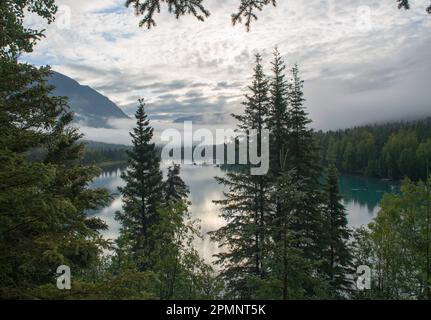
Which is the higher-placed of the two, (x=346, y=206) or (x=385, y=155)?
(x=385, y=155)

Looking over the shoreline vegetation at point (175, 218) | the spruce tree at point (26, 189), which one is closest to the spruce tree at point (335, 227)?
the shoreline vegetation at point (175, 218)

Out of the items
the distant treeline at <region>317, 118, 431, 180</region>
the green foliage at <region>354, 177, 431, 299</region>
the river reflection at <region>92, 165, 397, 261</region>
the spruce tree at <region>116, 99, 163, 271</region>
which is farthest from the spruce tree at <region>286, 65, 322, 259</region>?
the distant treeline at <region>317, 118, 431, 180</region>

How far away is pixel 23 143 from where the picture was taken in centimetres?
730

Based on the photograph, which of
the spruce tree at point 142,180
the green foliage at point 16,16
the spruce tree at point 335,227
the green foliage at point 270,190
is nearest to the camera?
the green foliage at point 16,16

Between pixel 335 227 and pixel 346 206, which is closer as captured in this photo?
pixel 335 227

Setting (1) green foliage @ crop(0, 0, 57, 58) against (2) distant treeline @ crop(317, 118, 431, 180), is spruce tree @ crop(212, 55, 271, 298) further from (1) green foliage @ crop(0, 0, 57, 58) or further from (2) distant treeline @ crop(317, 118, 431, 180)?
(2) distant treeline @ crop(317, 118, 431, 180)

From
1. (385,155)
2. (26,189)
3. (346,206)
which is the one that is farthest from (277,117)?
(385,155)

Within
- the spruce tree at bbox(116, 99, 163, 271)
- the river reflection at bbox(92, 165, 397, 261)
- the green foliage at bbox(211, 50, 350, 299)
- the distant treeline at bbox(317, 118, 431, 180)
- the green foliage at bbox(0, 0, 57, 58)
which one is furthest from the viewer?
the distant treeline at bbox(317, 118, 431, 180)

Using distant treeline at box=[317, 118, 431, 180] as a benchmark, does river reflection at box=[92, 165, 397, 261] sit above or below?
below

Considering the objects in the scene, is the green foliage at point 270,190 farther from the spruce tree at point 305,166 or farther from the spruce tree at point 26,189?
the spruce tree at point 26,189

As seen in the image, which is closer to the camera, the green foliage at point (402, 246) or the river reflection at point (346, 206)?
the green foliage at point (402, 246)

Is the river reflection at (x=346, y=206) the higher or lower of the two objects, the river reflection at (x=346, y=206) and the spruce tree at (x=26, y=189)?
the lower

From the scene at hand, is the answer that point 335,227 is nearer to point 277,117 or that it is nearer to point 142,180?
point 277,117

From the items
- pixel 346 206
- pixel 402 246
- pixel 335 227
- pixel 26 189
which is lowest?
pixel 346 206
